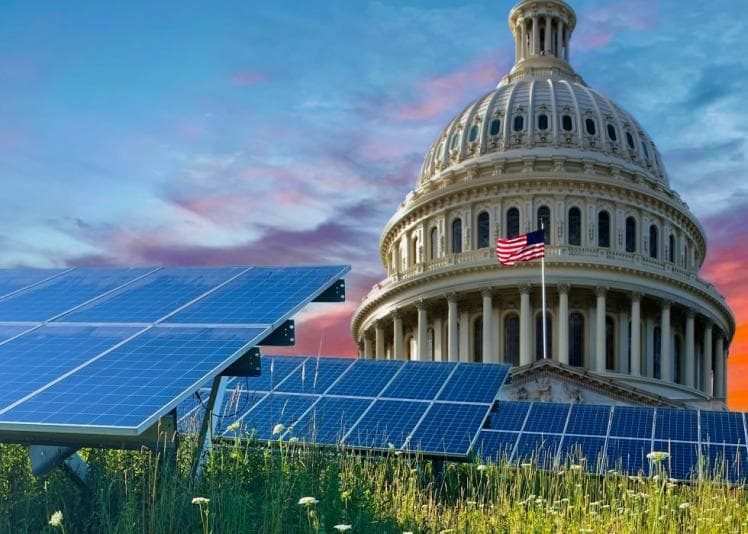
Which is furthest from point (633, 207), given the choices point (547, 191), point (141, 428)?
point (141, 428)

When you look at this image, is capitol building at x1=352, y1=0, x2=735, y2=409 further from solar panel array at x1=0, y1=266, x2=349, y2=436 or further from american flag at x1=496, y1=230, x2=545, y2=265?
solar panel array at x1=0, y1=266, x2=349, y2=436

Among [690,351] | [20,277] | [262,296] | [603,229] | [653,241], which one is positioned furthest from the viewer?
[653,241]

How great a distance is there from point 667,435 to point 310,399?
7.61m

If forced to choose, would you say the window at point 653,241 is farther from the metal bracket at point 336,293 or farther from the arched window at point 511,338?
the metal bracket at point 336,293

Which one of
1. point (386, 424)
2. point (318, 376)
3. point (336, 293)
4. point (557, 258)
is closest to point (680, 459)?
point (386, 424)

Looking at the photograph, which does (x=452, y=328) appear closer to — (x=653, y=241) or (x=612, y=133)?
(x=653, y=241)

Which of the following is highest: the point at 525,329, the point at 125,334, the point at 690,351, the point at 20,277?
the point at 525,329

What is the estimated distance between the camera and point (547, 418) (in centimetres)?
2302

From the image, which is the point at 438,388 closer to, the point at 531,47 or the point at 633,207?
the point at 633,207

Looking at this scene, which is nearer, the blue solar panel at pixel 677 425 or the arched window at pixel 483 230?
the blue solar panel at pixel 677 425

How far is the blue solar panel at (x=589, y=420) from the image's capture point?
857 inches

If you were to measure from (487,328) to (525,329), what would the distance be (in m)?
3.08

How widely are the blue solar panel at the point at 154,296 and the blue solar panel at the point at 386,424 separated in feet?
13.5

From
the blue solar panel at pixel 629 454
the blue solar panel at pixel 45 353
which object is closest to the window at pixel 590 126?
the blue solar panel at pixel 629 454
